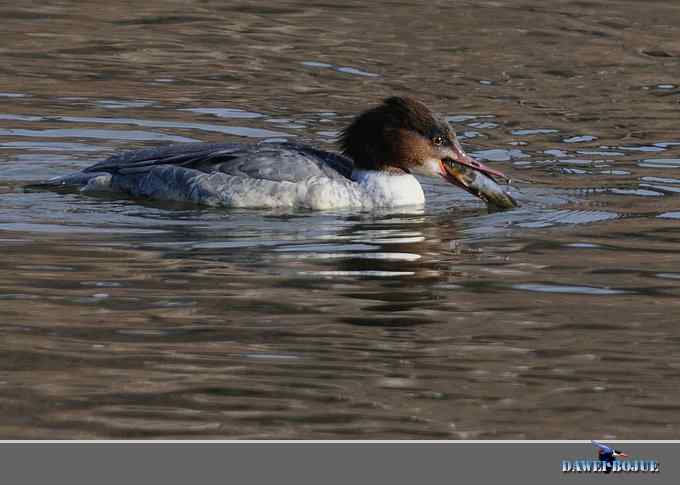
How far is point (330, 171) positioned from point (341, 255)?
2.08 metres

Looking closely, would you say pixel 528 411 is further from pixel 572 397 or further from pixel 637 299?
pixel 637 299

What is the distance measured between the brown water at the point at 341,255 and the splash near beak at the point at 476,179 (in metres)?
0.16

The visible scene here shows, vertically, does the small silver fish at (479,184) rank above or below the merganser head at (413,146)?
below

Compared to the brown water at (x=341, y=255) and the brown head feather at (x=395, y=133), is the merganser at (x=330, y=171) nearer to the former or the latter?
the brown head feather at (x=395, y=133)

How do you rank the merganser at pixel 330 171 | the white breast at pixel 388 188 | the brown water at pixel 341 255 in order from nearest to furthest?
1. the brown water at pixel 341 255
2. the merganser at pixel 330 171
3. the white breast at pixel 388 188

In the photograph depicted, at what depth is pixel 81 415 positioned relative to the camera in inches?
285

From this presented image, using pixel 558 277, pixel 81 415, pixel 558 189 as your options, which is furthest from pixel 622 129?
pixel 81 415

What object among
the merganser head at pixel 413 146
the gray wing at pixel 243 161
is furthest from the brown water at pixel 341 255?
the gray wing at pixel 243 161

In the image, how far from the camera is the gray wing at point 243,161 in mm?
12852
